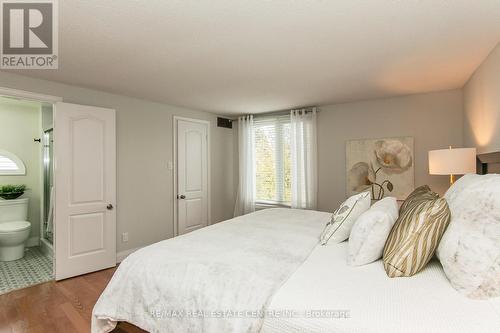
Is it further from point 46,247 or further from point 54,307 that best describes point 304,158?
point 46,247

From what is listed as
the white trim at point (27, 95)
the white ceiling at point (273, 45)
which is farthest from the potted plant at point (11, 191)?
the white ceiling at point (273, 45)

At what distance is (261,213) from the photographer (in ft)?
10.4

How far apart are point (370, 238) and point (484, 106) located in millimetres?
2167

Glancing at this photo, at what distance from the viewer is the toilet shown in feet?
11.6

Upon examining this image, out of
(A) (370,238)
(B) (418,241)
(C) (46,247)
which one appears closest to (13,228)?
(C) (46,247)

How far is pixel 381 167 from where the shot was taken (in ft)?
12.8

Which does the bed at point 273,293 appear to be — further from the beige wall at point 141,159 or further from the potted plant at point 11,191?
the potted plant at point 11,191

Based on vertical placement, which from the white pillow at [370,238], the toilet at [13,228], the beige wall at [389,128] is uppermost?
the beige wall at [389,128]

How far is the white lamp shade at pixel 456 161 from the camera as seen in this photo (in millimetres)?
2557

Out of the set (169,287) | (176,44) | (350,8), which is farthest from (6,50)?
(350,8)

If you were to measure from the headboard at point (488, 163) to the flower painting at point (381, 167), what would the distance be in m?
1.02

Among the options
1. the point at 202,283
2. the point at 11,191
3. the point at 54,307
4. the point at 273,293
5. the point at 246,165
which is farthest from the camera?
the point at 246,165

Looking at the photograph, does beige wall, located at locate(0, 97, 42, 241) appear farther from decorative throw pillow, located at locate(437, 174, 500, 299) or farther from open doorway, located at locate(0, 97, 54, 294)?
decorative throw pillow, located at locate(437, 174, 500, 299)

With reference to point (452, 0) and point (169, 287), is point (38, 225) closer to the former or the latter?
point (169, 287)
